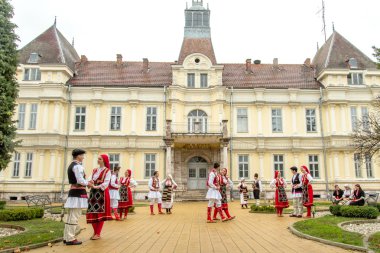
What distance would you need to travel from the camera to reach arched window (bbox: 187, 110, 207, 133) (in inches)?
1152

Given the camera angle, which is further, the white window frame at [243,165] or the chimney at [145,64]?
the chimney at [145,64]

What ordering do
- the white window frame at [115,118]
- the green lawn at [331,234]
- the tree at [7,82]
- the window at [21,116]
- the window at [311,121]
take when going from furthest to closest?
the window at [311,121]
the white window frame at [115,118]
the window at [21,116]
the tree at [7,82]
the green lawn at [331,234]

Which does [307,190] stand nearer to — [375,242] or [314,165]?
[375,242]

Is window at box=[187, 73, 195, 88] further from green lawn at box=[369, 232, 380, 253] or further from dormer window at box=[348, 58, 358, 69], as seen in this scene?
green lawn at box=[369, 232, 380, 253]

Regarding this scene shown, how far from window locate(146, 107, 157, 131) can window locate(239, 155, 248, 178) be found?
8.25m

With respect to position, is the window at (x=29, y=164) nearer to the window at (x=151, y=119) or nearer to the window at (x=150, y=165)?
the window at (x=150, y=165)

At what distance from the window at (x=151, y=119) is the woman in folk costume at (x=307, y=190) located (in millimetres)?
17955

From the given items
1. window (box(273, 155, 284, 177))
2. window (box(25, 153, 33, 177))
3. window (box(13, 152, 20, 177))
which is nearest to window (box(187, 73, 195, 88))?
window (box(273, 155, 284, 177))

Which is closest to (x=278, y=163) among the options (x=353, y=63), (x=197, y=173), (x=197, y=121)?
(x=197, y=173)

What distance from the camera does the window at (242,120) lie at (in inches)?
1189

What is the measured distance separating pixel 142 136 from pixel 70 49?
1356 centimetres

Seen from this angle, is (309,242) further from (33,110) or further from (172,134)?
(33,110)

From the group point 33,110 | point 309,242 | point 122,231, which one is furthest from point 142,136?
point 309,242

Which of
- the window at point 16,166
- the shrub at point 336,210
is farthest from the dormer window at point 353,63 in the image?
the window at point 16,166
